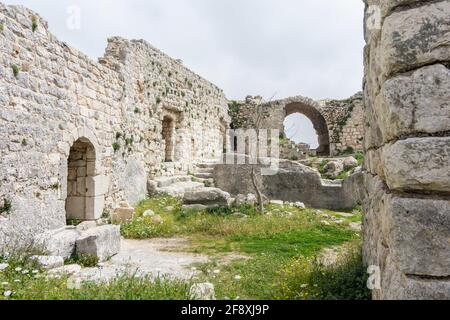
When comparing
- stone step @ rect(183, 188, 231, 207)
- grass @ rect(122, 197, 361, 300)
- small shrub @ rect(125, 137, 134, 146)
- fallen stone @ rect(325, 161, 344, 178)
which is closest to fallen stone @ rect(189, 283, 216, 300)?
grass @ rect(122, 197, 361, 300)

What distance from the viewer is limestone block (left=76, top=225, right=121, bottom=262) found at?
5.38 meters

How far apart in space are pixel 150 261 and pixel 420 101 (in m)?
4.85

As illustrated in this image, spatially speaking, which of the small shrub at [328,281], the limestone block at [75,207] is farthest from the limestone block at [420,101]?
the limestone block at [75,207]

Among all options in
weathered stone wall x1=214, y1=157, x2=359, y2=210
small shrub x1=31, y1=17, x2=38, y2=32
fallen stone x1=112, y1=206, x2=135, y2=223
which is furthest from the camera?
weathered stone wall x1=214, y1=157, x2=359, y2=210

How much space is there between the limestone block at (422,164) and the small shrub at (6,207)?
16.9 feet

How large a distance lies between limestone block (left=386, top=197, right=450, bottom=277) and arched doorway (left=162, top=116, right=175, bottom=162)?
11817 millimetres

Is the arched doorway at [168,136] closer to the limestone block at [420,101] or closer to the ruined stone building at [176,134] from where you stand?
the ruined stone building at [176,134]

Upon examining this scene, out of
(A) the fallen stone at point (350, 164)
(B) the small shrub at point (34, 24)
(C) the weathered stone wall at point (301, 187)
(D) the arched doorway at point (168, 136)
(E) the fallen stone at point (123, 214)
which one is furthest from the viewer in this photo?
(A) the fallen stone at point (350, 164)

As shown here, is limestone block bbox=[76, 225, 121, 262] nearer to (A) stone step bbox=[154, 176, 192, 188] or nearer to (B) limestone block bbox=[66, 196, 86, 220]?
(B) limestone block bbox=[66, 196, 86, 220]

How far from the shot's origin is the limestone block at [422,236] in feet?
5.51

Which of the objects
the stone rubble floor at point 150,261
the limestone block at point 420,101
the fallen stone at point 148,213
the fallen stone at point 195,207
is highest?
the limestone block at point 420,101

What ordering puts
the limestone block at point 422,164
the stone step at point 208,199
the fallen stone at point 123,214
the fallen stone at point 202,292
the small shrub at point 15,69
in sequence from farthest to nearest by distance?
the stone step at point 208,199, the fallen stone at point 123,214, the small shrub at point 15,69, the fallen stone at point 202,292, the limestone block at point 422,164

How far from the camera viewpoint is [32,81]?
580 cm
